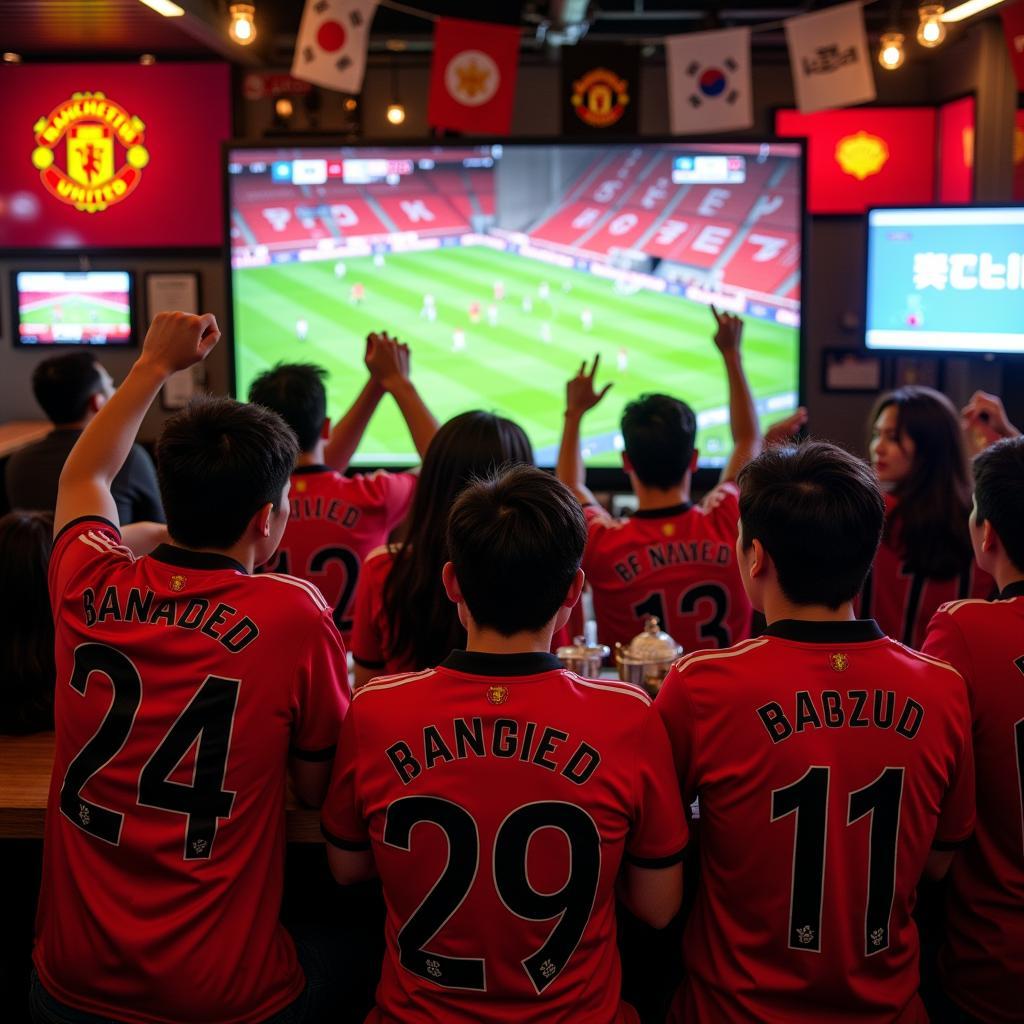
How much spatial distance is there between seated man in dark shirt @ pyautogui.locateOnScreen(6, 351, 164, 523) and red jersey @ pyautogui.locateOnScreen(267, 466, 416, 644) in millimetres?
847

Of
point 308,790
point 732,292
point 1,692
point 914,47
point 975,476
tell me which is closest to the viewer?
point 308,790

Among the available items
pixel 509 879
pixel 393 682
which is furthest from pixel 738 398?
pixel 509 879

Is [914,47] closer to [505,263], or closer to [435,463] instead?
[505,263]

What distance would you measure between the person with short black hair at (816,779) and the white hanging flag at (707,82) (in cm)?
348

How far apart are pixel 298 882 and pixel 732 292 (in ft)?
11.7

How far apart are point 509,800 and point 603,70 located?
14.2 feet

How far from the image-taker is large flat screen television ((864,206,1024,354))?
192 inches

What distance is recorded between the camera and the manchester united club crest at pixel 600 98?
5.04 m

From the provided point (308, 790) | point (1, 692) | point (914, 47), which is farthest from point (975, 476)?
point (914, 47)

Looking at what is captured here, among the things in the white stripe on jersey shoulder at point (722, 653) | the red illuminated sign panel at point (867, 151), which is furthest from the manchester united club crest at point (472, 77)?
the white stripe on jersey shoulder at point (722, 653)

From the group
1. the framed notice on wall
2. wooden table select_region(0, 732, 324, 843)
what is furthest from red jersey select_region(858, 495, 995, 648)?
the framed notice on wall

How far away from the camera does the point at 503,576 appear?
1.51 m

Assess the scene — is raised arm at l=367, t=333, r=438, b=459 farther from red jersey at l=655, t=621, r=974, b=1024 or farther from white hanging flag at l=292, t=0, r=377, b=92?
white hanging flag at l=292, t=0, r=377, b=92

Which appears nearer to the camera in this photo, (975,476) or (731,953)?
(731,953)
